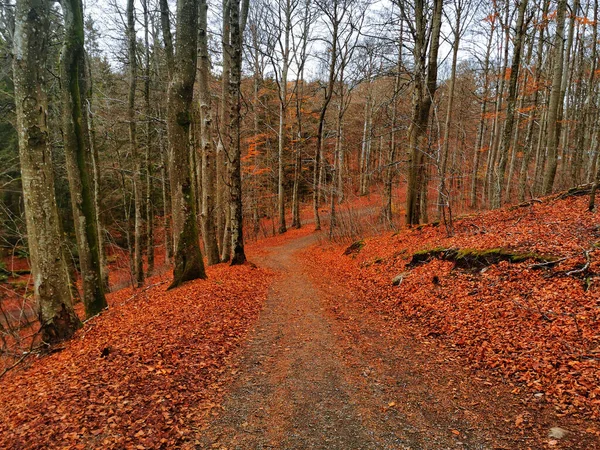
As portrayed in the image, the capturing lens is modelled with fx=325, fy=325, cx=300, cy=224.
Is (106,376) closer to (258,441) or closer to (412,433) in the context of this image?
(258,441)

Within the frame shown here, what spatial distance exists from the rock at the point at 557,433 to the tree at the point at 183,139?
24.8 ft

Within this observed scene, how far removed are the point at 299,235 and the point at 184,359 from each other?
1662 centimetres

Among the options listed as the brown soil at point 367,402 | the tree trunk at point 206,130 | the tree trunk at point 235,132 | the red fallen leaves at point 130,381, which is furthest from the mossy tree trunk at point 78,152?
the brown soil at point 367,402

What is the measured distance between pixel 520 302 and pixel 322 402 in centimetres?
370

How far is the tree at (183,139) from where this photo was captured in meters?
7.79

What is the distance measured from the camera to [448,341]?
5.08 metres

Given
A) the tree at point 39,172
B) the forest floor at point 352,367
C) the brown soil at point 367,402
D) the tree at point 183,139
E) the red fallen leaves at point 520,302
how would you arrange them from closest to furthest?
the brown soil at point 367,402
the forest floor at point 352,367
the red fallen leaves at point 520,302
the tree at point 39,172
the tree at point 183,139

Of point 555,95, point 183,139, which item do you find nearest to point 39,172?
point 183,139

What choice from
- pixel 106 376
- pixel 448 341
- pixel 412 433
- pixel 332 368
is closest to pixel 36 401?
pixel 106 376

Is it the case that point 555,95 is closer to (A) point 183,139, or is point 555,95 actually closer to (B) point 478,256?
(B) point 478,256

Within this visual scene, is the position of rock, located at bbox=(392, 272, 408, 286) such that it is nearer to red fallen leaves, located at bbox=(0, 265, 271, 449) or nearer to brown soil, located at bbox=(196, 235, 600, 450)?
brown soil, located at bbox=(196, 235, 600, 450)

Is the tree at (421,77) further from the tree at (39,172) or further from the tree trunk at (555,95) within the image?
the tree at (39,172)

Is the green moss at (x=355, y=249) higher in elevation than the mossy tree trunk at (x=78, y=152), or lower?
lower

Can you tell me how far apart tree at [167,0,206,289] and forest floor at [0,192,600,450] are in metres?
0.98
